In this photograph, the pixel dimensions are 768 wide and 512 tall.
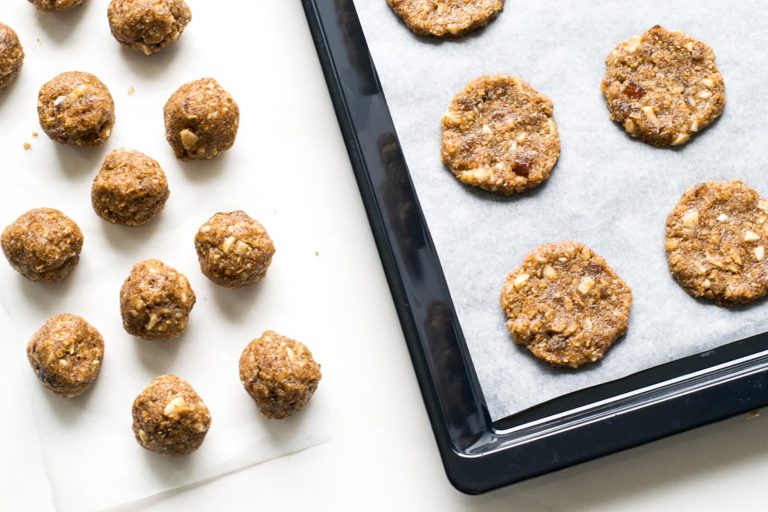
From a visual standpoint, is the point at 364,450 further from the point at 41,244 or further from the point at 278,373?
the point at 41,244

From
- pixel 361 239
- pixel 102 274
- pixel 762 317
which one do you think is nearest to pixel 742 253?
pixel 762 317

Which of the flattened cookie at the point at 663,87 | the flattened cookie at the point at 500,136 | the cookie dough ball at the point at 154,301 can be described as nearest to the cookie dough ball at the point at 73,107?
the cookie dough ball at the point at 154,301

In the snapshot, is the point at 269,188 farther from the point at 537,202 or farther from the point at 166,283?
the point at 537,202

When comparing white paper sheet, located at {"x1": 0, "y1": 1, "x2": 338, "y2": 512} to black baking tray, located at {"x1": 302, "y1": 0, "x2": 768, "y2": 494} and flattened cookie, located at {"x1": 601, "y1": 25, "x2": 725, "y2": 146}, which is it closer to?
black baking tray, located at {"x1": 302, "y1": 0, "x2": 768, "y2": 494}

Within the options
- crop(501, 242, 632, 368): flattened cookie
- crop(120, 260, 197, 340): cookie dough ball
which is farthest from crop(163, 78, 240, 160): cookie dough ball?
crop(501, 242, 632, 368): flattened cookie

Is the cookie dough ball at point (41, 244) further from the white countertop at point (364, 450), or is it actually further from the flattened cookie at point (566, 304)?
the flattened cookie at point (566, 304)

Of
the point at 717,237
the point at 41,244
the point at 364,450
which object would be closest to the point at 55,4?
the point at 41,244
